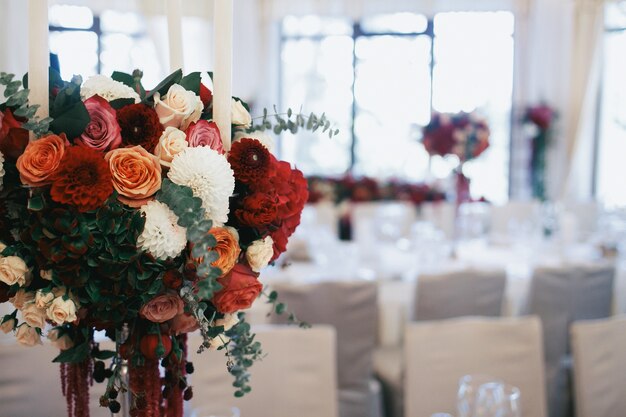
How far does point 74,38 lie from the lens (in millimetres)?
7602

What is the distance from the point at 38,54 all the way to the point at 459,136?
283cm

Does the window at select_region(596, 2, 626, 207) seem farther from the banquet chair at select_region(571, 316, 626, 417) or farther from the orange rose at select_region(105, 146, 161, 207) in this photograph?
the orange rose at select_region(105, 146, 161, 207)

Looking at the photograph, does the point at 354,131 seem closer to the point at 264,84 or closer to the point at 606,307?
the point at 264,84

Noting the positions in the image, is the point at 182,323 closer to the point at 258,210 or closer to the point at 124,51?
the point at 258,210

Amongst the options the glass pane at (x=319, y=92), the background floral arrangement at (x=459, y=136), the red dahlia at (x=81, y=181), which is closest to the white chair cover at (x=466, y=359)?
the red dahlia at (x=81, y=181)

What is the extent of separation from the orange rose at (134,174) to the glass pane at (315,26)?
7.13 meters

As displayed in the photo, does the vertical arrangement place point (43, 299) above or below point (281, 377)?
above

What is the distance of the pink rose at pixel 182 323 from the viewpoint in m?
0.92

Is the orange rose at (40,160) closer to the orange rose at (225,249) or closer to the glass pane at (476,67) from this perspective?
the orange rose at (225,249)

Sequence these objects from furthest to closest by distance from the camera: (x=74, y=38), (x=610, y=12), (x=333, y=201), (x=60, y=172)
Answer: (x=74, y=38)
(x=610, y=12)
(x=333, y=201)
(x=60, y=172)

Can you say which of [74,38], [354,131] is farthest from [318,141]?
[74,38]

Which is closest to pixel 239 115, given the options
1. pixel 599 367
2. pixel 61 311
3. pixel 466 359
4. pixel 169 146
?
pixel 169 146

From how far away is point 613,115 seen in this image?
7031mm

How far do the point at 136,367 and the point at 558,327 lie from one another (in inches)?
99.0
